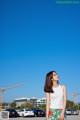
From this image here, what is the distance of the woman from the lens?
198 inches

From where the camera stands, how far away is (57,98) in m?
5.12

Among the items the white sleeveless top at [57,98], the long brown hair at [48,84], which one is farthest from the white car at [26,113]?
the white sleeveless top at [57,98]

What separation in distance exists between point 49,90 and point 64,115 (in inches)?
21.0

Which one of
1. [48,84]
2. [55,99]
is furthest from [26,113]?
[55,99]

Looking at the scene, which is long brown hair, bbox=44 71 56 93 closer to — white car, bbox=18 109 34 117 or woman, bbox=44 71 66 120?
woman, bbox=44 71 66 120

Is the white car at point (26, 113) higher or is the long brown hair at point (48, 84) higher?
the long brown hair at point (48, 84)

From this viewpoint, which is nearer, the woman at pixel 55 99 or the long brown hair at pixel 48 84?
the woman at pixel 55 99

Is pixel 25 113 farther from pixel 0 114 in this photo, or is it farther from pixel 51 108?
pixel 51 108

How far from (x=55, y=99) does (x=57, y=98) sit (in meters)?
0.04

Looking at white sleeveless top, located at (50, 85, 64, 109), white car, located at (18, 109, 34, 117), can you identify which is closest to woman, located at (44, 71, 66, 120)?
white sleeveless top, located at (50, 85, 64, 109)

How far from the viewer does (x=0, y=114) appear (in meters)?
18.4

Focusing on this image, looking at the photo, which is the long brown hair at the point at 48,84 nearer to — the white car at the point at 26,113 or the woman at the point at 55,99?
the woman at the point at 55,99

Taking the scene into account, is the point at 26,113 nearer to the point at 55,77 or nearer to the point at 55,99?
the point at 55,77

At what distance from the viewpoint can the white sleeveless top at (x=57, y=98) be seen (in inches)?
200
